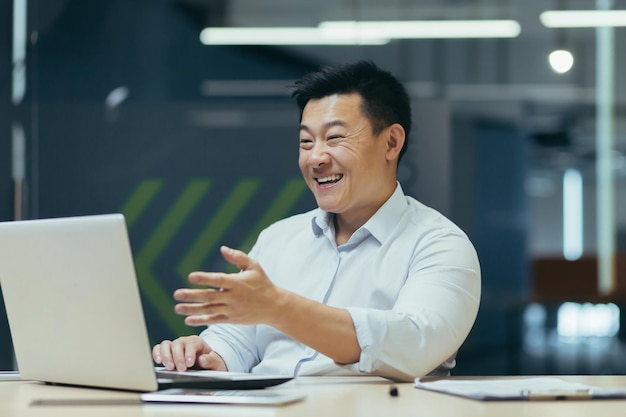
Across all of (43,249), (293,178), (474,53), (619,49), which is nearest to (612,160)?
(619,49)

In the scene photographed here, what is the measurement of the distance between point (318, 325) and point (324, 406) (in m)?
0.36

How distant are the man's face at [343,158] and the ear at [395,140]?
0.06m

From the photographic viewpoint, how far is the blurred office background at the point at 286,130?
4668mm

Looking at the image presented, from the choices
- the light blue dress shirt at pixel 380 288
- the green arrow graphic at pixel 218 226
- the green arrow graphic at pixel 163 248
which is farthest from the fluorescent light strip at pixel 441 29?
the light blue dress shirt at pixel 380 288

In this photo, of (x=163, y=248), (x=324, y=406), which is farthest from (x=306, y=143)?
(x=163, y=248)

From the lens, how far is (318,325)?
201cm

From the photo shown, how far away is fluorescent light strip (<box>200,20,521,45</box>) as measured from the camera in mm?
4691

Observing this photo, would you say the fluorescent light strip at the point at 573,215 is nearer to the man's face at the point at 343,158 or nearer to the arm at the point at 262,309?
the man's face at the point at 343,158

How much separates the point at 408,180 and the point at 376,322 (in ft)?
8.29

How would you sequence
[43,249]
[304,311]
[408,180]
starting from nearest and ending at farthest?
[43,249] < [304,311] < [408,180]

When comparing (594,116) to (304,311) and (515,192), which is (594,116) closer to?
(515,192)

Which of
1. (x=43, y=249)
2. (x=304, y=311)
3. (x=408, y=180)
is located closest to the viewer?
(x=43, y=249)

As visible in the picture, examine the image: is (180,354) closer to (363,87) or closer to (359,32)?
(363,87)

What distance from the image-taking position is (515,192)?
15.3 ft
